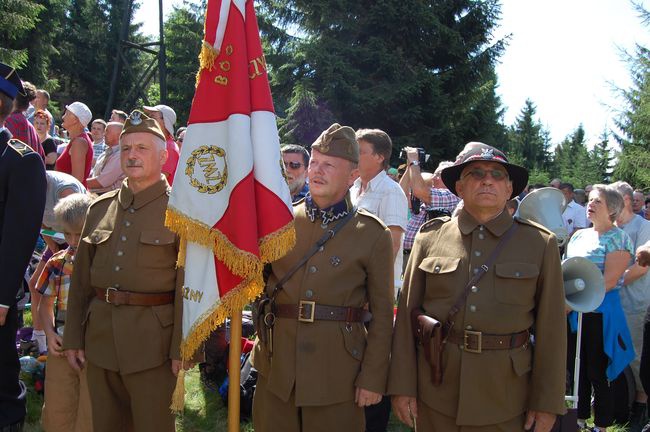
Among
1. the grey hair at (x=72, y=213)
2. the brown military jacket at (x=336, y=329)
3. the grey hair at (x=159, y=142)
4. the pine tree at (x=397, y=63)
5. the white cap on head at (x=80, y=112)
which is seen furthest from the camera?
the pine tree at (x=397, y=63)

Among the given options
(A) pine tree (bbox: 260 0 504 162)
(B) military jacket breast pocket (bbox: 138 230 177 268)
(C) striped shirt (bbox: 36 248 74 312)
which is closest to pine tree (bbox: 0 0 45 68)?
(A) pine tree (bbox: 260 0 504 162)

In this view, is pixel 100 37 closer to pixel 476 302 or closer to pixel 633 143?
pixel 633 143

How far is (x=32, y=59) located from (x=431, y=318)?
31.9 m

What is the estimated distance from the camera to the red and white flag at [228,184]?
9.92 ft

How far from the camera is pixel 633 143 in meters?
21.9

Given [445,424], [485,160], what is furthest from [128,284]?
[485,160]

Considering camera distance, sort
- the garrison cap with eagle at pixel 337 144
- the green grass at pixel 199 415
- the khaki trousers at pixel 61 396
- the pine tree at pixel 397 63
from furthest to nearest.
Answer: the pine tree at pixel 397 63, the green grass at pixel 199 415, the khaki trousers at pixel 61 396, the garrison cap with eagle at pixel 337 144

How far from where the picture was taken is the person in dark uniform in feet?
10.8

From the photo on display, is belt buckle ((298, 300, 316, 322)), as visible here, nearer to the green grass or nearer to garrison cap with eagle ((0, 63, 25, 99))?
the green grass

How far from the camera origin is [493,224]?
298cm

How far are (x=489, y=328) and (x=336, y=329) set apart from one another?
781 millimetres

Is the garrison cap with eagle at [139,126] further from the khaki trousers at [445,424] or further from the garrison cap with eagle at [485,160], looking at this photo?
the khaki trousers at [445,424]

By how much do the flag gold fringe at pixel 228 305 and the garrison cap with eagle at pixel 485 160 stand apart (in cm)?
122

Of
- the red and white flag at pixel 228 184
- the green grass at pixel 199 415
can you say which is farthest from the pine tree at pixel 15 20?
the red and white flag at pixel 228 184
